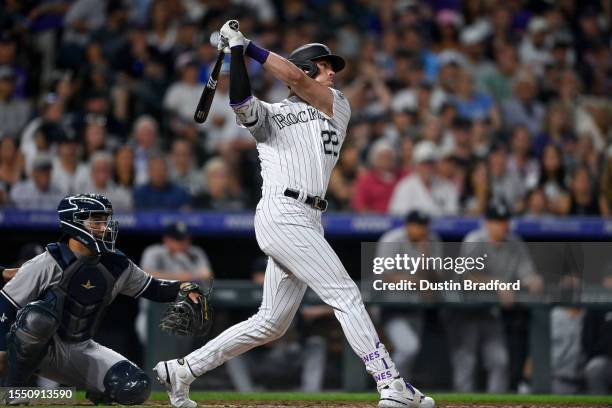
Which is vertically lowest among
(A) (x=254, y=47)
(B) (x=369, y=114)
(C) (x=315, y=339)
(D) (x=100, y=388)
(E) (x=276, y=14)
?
(D) (x=100, y=388)

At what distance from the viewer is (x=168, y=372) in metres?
5.57

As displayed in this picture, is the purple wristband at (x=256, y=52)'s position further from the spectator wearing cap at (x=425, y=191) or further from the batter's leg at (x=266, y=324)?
the spectator wearing cap at (x=425, y=191)

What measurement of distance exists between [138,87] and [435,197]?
10.1ft

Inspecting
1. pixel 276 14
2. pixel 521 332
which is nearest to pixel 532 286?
pixel 521 332

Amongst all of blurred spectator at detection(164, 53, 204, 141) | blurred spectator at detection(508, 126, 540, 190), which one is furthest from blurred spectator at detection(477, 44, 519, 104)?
blurred spectator at detection(164, 53, 204, 141)

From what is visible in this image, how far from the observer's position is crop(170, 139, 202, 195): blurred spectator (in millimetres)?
9797

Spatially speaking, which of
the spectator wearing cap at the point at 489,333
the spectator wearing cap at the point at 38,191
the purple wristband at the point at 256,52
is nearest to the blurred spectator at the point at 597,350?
the spectator wearing cap at the point at 489,333

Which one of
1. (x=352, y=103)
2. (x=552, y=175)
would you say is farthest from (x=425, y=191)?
(x=352, y=103)

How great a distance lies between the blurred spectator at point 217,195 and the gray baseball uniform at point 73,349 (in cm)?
357

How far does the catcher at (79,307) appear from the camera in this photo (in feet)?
18.1

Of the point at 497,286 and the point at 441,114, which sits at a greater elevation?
the point at 441,114

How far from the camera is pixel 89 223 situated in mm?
5664

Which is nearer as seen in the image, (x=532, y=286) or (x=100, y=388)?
(x=100, y=388)

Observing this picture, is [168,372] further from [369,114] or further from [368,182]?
[369,114]
